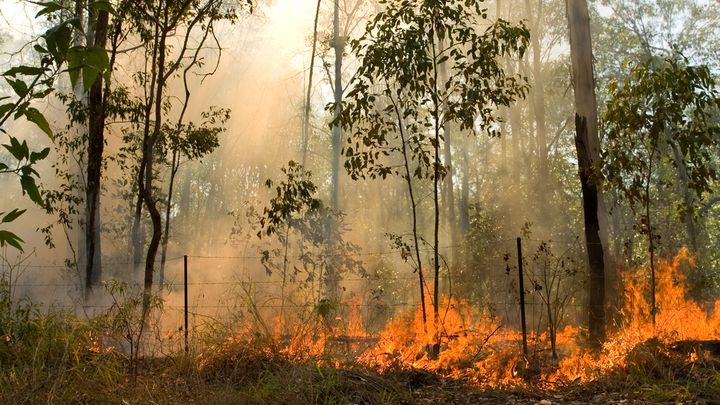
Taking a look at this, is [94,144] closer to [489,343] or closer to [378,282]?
[489,343]

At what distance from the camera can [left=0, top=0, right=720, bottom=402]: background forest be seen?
6949 mm

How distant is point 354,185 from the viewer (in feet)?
133

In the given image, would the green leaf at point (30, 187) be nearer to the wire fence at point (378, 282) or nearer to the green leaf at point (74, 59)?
the green leaf at point (74, 59)

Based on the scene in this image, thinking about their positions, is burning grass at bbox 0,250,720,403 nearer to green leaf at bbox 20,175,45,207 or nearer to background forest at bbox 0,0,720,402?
background forest at bbox 0,0,720,402

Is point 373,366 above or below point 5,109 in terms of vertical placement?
below

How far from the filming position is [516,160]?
29.7 metres

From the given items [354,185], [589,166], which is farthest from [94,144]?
[354,185]

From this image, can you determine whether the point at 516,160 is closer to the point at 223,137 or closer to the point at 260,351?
the point at 223,137

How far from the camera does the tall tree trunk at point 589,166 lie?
8.62 meters

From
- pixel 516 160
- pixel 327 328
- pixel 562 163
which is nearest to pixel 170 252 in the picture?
pixel 516 160

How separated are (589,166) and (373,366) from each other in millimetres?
4278

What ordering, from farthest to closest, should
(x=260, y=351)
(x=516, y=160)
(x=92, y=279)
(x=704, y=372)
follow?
(x=516, y=160)
(x=92, y=279)
(x=260, y=351)
(x=704, y=372)

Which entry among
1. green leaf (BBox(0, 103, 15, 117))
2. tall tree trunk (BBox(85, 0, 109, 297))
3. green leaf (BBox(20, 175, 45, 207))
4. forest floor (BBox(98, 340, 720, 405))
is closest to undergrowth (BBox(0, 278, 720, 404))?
forest floor (BBox(98, 340, 720, 405))

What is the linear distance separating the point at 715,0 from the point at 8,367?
32302 millimetres
